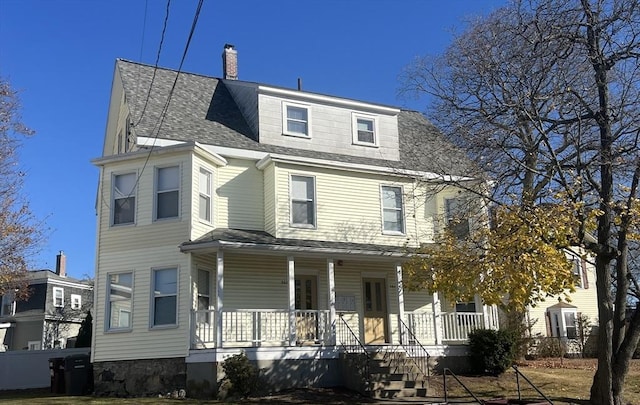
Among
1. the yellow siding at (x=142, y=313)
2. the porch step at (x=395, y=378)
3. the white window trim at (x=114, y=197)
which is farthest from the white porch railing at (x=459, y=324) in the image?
the white window trim at (x=114, y=197)

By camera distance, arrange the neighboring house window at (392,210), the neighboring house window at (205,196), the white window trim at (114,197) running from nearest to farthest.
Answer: the white window trim at (114,197) → the neighboring house window at (205,196) → the neighboring house window at (392,210)

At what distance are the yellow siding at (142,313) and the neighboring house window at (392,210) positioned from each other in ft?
23.3

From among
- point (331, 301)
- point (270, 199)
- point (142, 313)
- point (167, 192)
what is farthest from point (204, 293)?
point (331, 301)

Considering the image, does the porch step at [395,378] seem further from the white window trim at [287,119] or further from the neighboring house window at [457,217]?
the white window trim at [287,119]

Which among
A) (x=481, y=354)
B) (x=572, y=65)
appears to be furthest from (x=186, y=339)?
(x=572, y=65)

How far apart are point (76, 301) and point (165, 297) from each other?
1131 inches

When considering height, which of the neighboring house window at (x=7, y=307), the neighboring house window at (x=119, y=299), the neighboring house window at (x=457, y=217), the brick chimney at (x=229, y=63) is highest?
the brick chimney at (x=229, y=63)

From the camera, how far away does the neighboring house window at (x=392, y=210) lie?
21.2m

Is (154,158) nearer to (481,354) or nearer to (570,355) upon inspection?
(481,354)

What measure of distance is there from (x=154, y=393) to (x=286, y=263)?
539cm

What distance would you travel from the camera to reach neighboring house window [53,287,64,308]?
41322 mm

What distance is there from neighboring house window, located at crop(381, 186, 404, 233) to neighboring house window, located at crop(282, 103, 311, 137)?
3437 mm

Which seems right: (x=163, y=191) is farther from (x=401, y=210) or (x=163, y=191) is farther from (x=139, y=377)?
(x=401, y=210)

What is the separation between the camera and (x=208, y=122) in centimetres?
2108
